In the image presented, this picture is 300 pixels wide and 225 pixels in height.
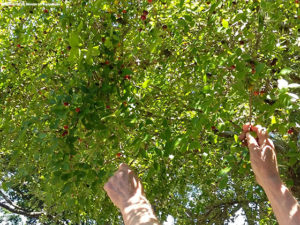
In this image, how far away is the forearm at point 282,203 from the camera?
1445mm

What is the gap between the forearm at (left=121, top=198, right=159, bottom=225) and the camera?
62.2 inches

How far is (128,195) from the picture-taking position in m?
1.84

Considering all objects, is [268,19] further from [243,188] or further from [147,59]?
[243,188]

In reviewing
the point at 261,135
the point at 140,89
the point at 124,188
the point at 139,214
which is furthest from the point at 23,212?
the point at 261,135

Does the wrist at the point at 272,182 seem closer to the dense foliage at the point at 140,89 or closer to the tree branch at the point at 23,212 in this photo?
the dense foliage at the point at 140,89

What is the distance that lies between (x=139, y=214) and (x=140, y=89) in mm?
1591

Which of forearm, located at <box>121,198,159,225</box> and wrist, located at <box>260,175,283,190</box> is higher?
forearm, located at <box>121,198,159,225</box>

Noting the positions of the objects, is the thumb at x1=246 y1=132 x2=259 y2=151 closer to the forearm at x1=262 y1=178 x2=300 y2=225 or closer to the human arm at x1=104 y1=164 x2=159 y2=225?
the forearm at x1=262 y1=178 x2=300 y2=225

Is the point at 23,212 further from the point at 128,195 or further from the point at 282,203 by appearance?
the point at 282,203

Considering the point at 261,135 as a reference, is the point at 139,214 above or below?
below

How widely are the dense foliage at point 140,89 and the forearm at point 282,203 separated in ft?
1.24

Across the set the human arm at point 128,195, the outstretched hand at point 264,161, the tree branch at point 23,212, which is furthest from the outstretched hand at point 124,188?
the tree branch at point 23,212

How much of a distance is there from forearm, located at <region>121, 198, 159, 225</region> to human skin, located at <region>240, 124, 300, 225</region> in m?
0.57

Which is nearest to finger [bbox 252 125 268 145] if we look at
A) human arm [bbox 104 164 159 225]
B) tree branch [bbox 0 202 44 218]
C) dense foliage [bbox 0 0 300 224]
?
dense foliage [bbox 0 0 300 224]
